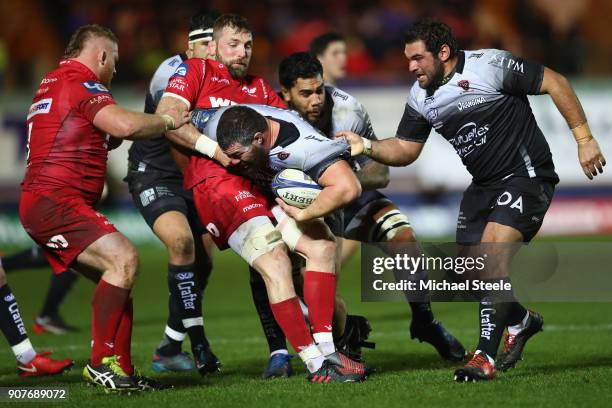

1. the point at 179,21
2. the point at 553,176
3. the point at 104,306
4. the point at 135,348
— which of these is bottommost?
the point at 135,348

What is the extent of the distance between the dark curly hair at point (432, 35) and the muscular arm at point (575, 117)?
2.38 feet

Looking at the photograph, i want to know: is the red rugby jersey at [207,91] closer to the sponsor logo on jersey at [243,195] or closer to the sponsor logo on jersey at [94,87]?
the sponsor logo on jersey at [243,195]

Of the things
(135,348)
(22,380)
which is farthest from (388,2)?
(22,380)

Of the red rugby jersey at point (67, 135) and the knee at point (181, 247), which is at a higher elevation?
the red rugby jersey at point (67, 135)

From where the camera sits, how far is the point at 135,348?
30.5 feet

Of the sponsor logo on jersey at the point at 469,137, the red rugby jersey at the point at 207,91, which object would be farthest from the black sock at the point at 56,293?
the sponsor logo on jersey at the point at 469,137

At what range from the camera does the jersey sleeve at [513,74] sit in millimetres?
7078

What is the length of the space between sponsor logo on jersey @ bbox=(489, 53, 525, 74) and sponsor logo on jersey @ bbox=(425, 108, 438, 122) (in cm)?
53

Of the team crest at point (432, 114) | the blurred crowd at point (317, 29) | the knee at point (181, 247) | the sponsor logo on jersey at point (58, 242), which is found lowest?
the knee at point (181, 247)

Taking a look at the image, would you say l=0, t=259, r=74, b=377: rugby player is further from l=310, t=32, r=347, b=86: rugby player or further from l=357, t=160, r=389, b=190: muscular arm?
l=310, t=32, r=347, b=86: rugby player

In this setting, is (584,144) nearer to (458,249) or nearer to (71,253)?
(458,249)

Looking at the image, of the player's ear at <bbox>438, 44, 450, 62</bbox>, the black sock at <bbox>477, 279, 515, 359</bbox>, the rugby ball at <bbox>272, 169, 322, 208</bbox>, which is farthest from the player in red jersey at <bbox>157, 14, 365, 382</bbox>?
the player's ear at <bbox>438, 44, 450, 62</bbox>

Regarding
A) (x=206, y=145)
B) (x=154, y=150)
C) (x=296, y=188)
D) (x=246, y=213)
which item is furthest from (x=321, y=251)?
(x=154, y=150)

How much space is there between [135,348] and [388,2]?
13.6m
